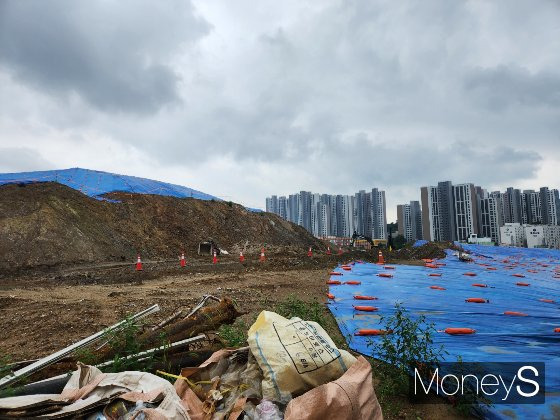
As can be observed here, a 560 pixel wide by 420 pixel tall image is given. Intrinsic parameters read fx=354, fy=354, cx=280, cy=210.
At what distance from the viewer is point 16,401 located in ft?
6.68

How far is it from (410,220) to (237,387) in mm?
72727

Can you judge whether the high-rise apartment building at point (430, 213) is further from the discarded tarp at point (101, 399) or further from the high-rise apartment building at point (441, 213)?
the discarded tarp at point (101, 399)

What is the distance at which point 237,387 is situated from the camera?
2.54 m

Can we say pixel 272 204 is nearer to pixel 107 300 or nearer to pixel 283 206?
pixel 283 206

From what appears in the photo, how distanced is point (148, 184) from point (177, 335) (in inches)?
1075

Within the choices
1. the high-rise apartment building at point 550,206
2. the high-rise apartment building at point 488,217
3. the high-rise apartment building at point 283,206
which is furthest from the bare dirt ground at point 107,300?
the high-rise apartment building at point 550,206

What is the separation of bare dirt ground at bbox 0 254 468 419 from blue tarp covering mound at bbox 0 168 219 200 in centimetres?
1173

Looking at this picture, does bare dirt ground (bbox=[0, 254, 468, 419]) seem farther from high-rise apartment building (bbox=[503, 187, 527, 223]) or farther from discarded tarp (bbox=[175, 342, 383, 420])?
high-rise apartment building (bbox=[503, 187, 527, 223])

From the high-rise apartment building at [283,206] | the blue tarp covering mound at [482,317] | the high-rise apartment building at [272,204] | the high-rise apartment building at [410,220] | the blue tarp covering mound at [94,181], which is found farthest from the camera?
the high-rise apartment building at [272,204]

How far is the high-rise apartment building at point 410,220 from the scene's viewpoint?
68.7 meters

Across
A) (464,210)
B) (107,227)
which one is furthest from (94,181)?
(464,210)

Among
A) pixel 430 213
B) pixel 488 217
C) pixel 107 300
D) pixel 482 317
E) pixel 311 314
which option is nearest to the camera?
pixel 311 314

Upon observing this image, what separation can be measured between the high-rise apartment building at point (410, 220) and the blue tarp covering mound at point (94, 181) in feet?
171

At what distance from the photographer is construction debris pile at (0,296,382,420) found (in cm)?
204
